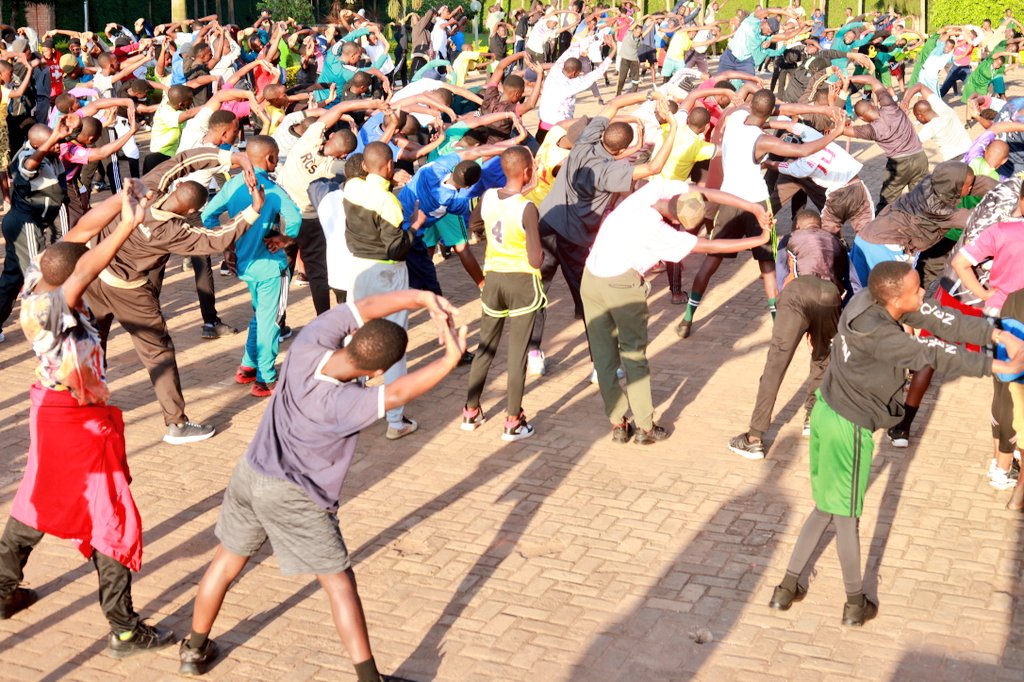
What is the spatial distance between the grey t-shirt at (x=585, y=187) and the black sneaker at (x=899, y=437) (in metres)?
2.43

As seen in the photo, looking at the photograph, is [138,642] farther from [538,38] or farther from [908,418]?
[538,38]

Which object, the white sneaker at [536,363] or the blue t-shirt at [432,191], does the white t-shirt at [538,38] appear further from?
the white sneaker at [536,363]

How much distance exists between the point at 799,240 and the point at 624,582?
2.80 meters

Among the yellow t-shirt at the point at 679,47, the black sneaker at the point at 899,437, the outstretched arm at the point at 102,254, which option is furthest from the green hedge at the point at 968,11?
the outstretched arm at the point at 102,254

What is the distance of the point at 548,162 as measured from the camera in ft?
33.2

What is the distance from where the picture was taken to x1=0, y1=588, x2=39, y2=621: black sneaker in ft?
18.6

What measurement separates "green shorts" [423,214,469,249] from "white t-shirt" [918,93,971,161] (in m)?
5.06

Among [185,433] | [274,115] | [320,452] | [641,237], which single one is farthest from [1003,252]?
[274,115]

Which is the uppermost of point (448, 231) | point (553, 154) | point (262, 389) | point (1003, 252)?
point (1003, 252)

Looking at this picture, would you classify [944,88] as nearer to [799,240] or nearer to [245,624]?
[799,240]

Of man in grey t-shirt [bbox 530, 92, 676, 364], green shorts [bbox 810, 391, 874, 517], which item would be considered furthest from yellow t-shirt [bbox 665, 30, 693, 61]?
green shorts [bbox 810, 391, 874, 517]

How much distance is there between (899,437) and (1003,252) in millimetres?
1501

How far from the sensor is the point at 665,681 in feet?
17.0

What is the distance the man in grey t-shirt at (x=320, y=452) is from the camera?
4.65 metres
